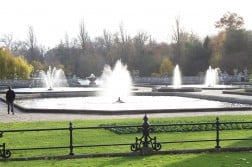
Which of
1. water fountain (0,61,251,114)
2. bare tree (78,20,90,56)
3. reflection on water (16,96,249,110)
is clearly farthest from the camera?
bare tree (78,20,90,56)

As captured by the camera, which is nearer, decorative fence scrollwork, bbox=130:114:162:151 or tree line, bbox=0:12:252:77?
decorative fence scrollwork, bbox=130:114:162:151

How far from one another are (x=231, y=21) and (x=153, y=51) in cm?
1684

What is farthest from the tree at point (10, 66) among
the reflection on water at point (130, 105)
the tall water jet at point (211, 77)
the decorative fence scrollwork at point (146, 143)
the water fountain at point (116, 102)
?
the decorative fence scrollwork at point (146, 143)

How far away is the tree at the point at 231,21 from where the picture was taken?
3189 inches

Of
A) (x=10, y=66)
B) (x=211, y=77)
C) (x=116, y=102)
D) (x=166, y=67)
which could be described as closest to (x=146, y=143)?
(x=116, y=102)

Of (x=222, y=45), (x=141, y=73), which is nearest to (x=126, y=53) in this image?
(x=141, y=73)

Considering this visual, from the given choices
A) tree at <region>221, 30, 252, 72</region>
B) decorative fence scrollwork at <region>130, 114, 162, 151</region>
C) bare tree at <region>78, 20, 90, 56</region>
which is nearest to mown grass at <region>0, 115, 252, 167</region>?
decorative fence scrollwork at <region>130, 114, 162, 151</region>

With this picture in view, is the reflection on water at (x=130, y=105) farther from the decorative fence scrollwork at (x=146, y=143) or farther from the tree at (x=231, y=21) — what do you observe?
the tree at (x=231, y=21)

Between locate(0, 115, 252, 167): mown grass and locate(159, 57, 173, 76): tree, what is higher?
locate(159, 57, 173, 76): tree

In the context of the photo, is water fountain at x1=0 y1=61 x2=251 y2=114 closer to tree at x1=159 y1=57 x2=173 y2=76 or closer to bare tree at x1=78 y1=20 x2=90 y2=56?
tree at x1=159 y1=57 x2=173 y2=76

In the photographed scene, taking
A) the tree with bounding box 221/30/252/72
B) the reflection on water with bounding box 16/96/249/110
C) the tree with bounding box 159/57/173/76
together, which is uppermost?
the tree with bounding box 221/30/252/72

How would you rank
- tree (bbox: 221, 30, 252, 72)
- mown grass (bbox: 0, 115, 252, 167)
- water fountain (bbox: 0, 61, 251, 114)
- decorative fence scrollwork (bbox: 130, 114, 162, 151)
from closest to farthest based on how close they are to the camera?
1. mown grass (bbox: 0, 115, 252, 167)
2. decorative fence scrollwork (bbox: 130, 114, 162, 151)
3. water fountain (bbox: 0, 61, 251, 114)
4. tree (bbox: 221, 30, 252, 72)

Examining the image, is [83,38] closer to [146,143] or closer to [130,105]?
[130,105]

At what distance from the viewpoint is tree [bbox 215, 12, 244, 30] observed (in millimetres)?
81000
